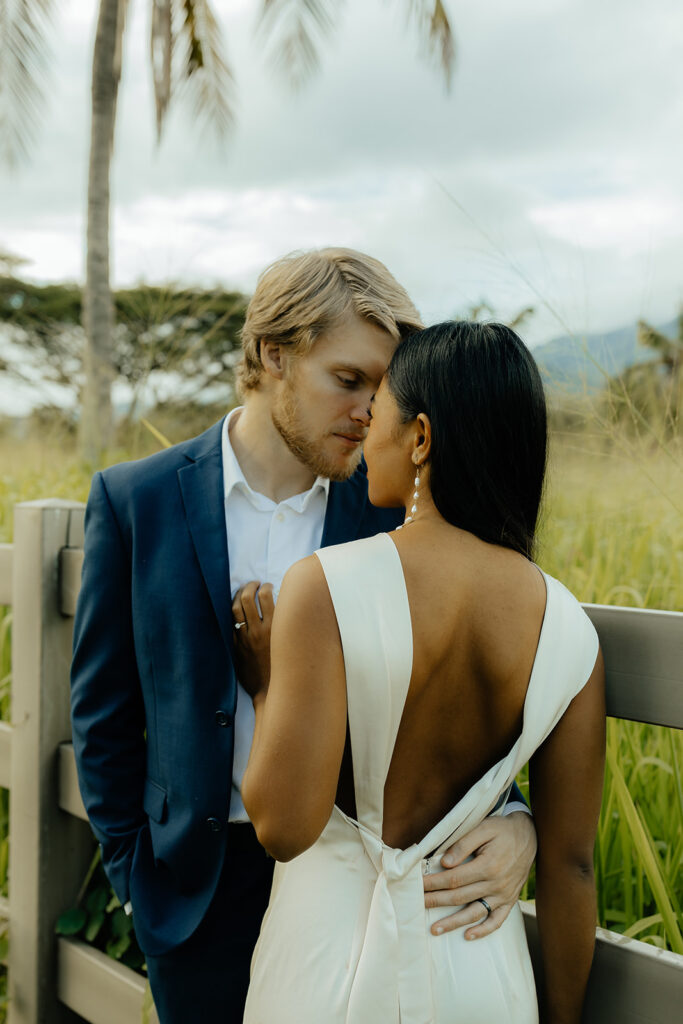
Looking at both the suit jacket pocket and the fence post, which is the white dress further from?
the fence post

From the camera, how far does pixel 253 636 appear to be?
1.67m

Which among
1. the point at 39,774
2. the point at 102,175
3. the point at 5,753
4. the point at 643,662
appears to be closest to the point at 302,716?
→ the point at 643,662

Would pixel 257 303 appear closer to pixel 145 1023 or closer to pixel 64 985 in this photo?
pixel 145 1023

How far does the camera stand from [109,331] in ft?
27.6

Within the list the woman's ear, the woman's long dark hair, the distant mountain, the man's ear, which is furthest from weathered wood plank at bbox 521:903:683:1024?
the man's ear

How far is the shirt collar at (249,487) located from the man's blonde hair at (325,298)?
30 centimetres

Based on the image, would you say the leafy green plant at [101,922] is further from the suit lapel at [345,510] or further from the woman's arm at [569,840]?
the woman's arm at [569,840]

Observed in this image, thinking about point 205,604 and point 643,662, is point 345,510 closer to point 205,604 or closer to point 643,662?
point 205,604

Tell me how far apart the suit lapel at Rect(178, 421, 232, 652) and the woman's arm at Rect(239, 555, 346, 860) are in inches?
20.8

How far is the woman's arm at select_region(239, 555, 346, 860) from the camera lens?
3.92 ft

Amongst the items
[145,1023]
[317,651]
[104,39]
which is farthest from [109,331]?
[317,651]

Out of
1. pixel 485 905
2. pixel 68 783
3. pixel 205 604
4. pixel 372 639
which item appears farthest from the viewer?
pixel 68 783

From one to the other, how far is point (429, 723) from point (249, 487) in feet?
2.92

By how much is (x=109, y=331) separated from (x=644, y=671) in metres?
7.85
